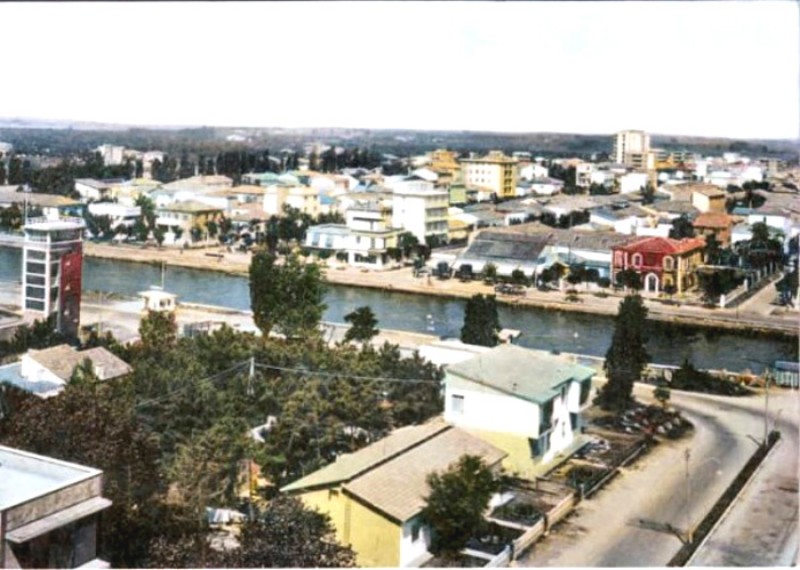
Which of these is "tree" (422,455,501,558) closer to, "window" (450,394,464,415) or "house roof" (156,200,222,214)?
"window" (450,394,464,415)

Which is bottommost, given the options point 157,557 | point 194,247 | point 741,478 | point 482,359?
point 157,557

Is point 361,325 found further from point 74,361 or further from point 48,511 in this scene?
point 48,511

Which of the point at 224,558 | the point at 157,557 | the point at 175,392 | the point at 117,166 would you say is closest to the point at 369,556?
the point at 224,558

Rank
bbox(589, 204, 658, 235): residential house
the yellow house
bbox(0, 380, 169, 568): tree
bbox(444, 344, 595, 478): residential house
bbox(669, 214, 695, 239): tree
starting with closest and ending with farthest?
the yellow house → bbox(0, 380, 169, 568): tree → bbox(444, 344, 595, 478): residential house → bbox(669, 214, 695, 239): tree → bbox(589, 204, 658, 235): residential house

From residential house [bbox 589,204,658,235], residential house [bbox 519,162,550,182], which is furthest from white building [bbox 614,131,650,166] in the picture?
residential house [bbox 519,162,550,182]

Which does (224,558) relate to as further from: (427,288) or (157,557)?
(427,288)
